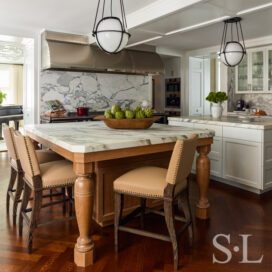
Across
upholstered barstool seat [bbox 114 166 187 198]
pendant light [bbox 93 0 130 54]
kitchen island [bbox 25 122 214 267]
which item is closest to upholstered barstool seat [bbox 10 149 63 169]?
kitchen island [bbox 25 122 214 267]

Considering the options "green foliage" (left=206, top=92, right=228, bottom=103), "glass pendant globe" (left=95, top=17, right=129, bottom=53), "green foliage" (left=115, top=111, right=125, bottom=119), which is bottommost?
"green foliage" (left=115, top=111, right=125, bottom=119)

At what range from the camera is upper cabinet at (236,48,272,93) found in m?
5.91

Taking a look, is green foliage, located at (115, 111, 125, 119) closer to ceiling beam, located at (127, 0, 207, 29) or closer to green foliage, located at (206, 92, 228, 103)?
ceiling beam, located at (127, 0, 207, 29)

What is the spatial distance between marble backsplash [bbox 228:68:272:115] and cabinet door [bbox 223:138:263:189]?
3222 mm

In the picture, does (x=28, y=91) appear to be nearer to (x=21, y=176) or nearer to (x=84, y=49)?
(x=84, y=49)

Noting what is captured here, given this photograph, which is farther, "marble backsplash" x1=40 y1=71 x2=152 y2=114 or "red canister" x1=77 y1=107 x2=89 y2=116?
"marble backsplash" x1=40 y1=71 x2=152 y2=114

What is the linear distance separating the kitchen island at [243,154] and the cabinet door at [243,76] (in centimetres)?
295

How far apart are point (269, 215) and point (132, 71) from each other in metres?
3.85

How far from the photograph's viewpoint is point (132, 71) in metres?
5.76

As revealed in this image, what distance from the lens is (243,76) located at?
6363 millimetres

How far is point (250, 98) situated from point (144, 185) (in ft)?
17.9

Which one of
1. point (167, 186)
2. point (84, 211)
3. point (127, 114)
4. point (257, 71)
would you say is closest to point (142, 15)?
point (127, 114)

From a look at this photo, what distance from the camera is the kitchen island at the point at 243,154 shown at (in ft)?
10.8

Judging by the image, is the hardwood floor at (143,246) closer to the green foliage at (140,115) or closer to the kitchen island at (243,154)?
the kitchen island at (243,154)
